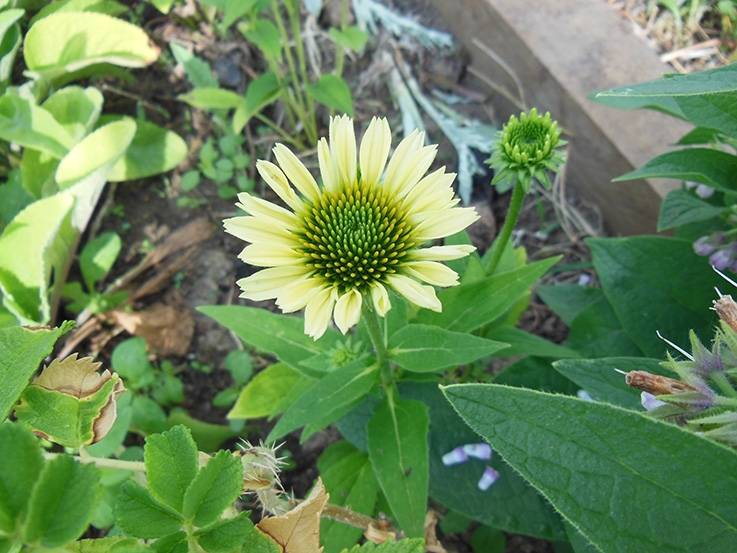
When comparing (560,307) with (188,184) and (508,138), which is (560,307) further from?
(188,184)

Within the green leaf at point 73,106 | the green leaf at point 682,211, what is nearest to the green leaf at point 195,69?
the green leaf at point 73,106

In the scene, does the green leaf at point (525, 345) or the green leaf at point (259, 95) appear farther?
the green leaf at point (259, 95)

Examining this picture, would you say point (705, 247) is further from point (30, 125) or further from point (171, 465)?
point (30, 125)

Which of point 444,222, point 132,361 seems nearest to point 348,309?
point 444,222

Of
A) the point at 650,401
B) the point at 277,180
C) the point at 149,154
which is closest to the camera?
the point at 650,401

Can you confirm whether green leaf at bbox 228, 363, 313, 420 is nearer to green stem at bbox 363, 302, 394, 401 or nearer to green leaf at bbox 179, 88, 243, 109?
green stem at bbox 363, 302, 394, 401

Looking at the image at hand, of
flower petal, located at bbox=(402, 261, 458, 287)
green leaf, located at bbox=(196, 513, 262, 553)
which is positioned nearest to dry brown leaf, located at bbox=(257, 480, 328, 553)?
green leaf, located at bbox=(196, 513, 262, 553)

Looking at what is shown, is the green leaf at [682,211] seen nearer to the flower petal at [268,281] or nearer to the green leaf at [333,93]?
the flower petal at [268,281]
